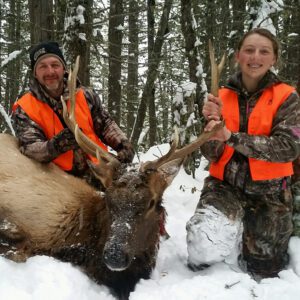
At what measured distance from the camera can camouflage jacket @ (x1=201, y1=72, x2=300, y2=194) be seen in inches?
159

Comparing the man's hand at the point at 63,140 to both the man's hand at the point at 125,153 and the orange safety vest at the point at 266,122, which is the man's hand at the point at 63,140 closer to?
the man's hand at the point at 125,153

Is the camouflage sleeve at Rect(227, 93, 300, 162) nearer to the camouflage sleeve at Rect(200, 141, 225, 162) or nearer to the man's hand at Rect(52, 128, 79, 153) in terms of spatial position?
the camouflage sleeve at Rect(200, 141, 225, 162)

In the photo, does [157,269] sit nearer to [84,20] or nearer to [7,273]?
[7,273]

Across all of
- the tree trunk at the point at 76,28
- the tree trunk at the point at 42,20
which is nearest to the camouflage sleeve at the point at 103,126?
the tree trunk at the point at 76,28

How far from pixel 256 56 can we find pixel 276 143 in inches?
36.6

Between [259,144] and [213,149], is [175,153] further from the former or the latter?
[259,144]

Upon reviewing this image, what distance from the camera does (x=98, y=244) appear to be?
13.3 feet

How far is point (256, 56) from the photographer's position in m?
4.27

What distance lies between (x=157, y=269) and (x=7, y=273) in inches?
62.3

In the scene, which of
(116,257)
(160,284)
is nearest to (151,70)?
(160,284)

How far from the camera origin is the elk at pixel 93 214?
373 centimetres

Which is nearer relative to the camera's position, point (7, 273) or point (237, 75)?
point (7, 273)

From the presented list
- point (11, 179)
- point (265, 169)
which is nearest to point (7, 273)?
point (11, 179)

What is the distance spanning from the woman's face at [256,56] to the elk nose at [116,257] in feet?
7.38
